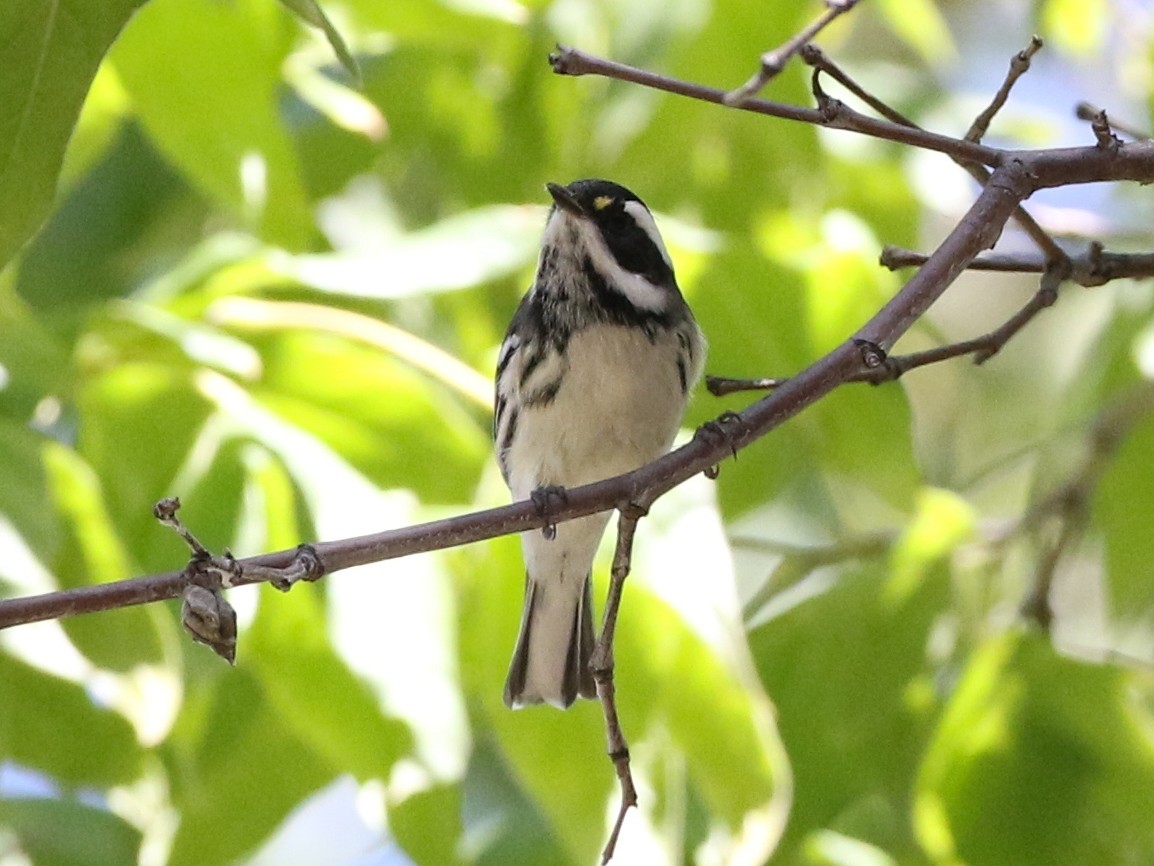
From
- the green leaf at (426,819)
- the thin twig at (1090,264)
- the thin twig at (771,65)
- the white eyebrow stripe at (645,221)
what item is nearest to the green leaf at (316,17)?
the thin twig at (771,65)

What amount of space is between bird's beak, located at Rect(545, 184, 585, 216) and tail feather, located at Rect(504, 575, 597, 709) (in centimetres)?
45

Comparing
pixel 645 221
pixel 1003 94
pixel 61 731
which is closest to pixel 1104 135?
pixel 1003 94

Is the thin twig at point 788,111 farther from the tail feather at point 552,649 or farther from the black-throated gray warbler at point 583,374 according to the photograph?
the black-throated gray warbler at point 583,374

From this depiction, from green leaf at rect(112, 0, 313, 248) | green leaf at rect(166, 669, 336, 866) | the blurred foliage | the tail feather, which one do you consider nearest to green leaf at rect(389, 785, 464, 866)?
the blurred foliage

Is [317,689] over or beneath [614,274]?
beneath

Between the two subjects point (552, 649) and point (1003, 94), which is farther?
point (552, 649)

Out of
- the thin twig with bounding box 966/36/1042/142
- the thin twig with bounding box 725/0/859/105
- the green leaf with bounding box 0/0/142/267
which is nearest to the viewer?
the thin twig with bounding box 725/0/859/105

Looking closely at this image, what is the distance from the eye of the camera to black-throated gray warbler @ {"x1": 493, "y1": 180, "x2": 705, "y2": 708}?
1.91 meters

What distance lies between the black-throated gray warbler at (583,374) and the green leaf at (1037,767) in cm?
46

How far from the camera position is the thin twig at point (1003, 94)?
47.7 inches

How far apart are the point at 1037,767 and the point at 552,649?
57 centimetres

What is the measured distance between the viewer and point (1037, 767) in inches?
68.2

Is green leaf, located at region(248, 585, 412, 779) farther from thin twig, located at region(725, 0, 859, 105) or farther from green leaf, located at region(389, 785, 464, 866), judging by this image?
thin twig, located at region(725, 0, 859, 105)

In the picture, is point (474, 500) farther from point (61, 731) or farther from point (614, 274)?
point (61, 731)
